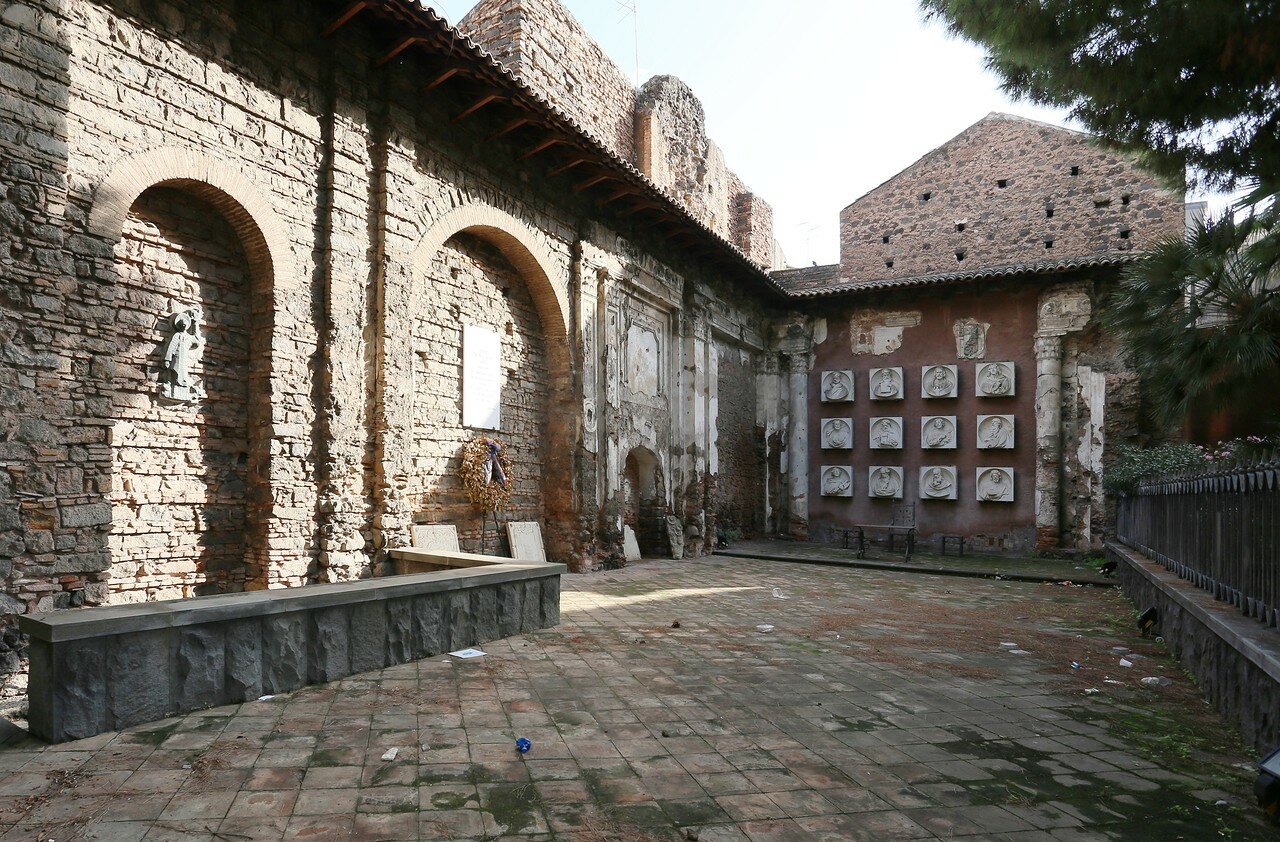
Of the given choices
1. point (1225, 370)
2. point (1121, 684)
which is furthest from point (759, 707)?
point (1225, 370)

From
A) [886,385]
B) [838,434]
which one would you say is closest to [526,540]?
[838,434]

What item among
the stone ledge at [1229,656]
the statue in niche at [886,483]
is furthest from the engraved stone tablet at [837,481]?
the stone ledge at [1229,656]

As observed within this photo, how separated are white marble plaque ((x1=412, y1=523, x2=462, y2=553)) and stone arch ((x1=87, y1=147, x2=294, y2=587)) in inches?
64.9

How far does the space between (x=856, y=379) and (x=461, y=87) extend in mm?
11214

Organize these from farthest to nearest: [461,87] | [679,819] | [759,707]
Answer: [461,87] → [759,707] → [679,819]

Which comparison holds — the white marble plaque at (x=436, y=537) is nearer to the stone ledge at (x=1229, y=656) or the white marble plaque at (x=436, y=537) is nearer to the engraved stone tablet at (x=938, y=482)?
the stone ledge at (x=1229, y=656)

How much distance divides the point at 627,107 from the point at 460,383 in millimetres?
9512

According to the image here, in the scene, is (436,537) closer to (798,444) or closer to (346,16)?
(346,16)

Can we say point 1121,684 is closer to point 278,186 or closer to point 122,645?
point 122,645

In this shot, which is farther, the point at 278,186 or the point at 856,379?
the point at 856,379

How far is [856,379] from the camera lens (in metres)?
16.9

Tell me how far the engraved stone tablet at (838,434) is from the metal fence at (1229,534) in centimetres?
896

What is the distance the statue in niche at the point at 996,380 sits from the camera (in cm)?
1535

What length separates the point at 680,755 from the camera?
3.71 meters
